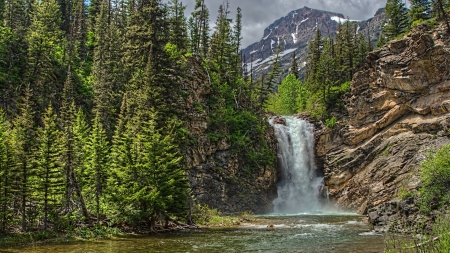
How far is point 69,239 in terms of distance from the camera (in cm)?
2342

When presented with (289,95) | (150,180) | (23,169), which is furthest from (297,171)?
(23,169)

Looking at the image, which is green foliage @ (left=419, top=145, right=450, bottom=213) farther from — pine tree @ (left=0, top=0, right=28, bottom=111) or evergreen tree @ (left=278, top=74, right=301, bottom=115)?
evergreen tree @ (left=278, top=74, right=301, bottom=115)

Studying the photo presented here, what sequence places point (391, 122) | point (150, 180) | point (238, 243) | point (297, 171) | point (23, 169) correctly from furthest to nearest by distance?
point (297, 171) < point (391, 122) < point (150, 180) < point (23, 169) < point (238, 243)

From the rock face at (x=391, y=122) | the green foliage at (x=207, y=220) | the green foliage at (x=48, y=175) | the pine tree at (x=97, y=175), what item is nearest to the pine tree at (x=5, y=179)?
the green foliage at (x=48, y=175)

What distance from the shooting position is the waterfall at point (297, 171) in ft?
182

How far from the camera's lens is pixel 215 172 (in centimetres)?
4972

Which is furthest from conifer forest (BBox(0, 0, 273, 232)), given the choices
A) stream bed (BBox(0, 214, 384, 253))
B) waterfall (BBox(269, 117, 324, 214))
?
waterfall (BBox(269, 117, 324, 214))

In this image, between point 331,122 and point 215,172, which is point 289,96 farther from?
point 215,172

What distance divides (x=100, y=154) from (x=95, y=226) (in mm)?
5750

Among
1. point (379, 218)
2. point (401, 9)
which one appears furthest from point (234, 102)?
point (379, 218)

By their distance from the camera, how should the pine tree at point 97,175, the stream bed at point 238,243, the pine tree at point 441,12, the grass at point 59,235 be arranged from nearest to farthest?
the stream bed at point 238,243 < the grass at point 59,235 < the pine tree at point 97,175 < the pine tree at point 441,12

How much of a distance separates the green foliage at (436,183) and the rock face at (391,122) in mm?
10786

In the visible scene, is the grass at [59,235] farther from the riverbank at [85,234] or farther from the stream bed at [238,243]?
the stream bed at [238,243]

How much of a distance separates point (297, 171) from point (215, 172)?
15.7 metres
